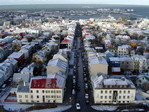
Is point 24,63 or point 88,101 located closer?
point 88,101

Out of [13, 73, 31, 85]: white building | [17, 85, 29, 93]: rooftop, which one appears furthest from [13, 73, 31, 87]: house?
[17, 85, 29, 93]: rooftop

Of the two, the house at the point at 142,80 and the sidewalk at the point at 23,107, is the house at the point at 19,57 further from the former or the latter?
the house at the point at 142,80

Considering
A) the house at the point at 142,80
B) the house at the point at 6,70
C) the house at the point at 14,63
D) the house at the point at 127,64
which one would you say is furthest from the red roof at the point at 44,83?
the house at the point at 127,64

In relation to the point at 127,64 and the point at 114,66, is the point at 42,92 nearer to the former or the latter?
the point at 114,66

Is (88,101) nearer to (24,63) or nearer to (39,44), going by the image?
(24,63)

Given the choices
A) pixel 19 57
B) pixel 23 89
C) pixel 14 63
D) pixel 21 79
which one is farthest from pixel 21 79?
pixel 19 57

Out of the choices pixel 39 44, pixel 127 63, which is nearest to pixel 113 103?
pixel 127 63
